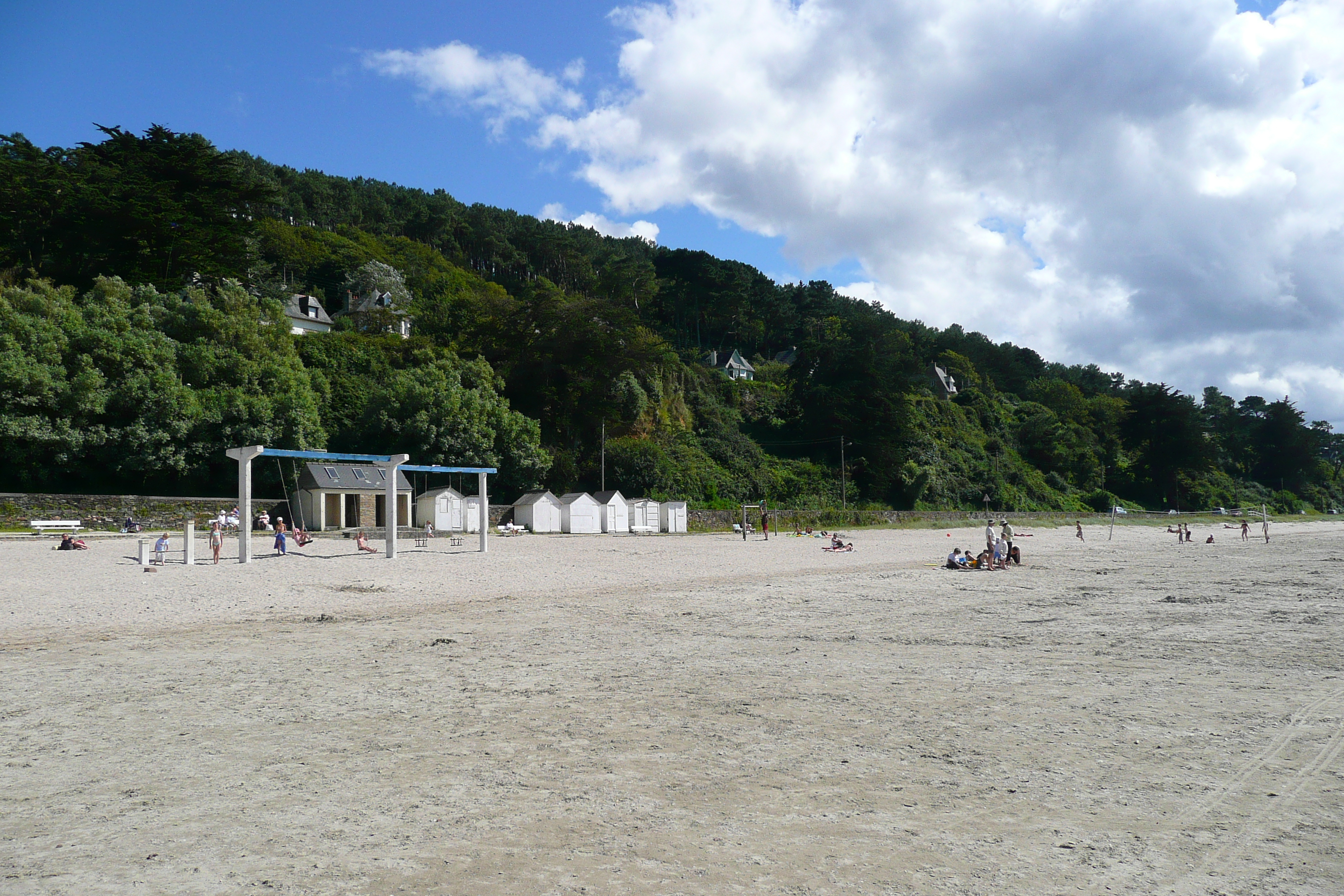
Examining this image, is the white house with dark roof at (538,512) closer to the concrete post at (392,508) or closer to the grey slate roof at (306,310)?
the concrete post at (392,508)

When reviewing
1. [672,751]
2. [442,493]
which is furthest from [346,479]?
[672,751]

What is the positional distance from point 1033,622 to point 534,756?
9.19m

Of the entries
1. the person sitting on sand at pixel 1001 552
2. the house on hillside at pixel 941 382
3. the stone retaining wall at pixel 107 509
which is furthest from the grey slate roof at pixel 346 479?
the house on hillside at pixel 941 382

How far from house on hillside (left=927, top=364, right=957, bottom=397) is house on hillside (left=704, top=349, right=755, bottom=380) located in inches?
1056

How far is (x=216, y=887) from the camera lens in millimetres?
3562

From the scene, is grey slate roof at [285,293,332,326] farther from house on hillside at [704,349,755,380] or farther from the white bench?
house on hillside at [704,349,755,380]

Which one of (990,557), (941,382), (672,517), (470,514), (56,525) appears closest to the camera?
(990,557)

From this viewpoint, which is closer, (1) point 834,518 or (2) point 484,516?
(2) point 484,516

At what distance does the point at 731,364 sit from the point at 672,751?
304 feet

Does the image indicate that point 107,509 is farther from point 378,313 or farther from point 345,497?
point 378,313

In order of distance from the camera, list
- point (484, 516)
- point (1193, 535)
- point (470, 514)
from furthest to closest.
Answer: point (1193, 535)
point (470, 514)
point (484, 516)

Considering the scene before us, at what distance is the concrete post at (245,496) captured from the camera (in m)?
21.9

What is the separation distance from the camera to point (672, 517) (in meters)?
51.8

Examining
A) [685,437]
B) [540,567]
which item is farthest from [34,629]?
[685,437]
